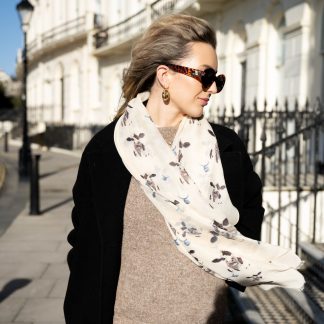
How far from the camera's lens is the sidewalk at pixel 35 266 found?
4457 mm

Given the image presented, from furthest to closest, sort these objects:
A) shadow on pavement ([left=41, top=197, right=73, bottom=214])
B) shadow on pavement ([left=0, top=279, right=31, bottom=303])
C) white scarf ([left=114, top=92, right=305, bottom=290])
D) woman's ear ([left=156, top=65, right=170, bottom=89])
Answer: shadow on pavement ([left=41, top=197, right=73, bottom=214])
shadow on pavement ([left=0, top=279, right=31, bottom=303])
woman's ear ([left=156, top=65, right=170, bottom=89])
white scarf ([left=114, top=92, right=305, bottom=290])

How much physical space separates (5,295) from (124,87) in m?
3.21

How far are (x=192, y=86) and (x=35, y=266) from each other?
4293 millimetres

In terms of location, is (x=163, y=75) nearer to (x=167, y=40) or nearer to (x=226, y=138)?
(x=167, y=40)

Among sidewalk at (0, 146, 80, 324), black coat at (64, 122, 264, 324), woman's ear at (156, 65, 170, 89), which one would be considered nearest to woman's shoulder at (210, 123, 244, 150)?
black coat at (64, 122, 264, 324)

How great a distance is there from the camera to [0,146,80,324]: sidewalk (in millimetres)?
4457

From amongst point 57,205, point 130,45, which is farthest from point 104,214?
point 130,45

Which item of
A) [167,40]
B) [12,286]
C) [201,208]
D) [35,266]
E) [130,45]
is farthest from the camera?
[130,45]

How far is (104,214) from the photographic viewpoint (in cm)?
201

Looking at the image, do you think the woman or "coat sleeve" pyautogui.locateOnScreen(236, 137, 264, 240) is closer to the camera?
the woman

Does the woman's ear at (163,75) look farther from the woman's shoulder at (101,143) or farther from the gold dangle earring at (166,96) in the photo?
the woman's shoulder at (101,143)

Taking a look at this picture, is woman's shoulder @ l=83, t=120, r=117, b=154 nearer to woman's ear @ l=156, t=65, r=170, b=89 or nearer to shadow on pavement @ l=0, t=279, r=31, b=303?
woman's ear @ l=156, t=65, r=170, b=89

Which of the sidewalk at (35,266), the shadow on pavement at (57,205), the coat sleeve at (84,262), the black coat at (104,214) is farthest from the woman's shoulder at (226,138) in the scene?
the shadow on pavement at (57,205)

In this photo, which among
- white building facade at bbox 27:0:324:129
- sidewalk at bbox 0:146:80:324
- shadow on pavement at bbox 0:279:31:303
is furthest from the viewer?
white building facade at bbox 27:0:324:129
